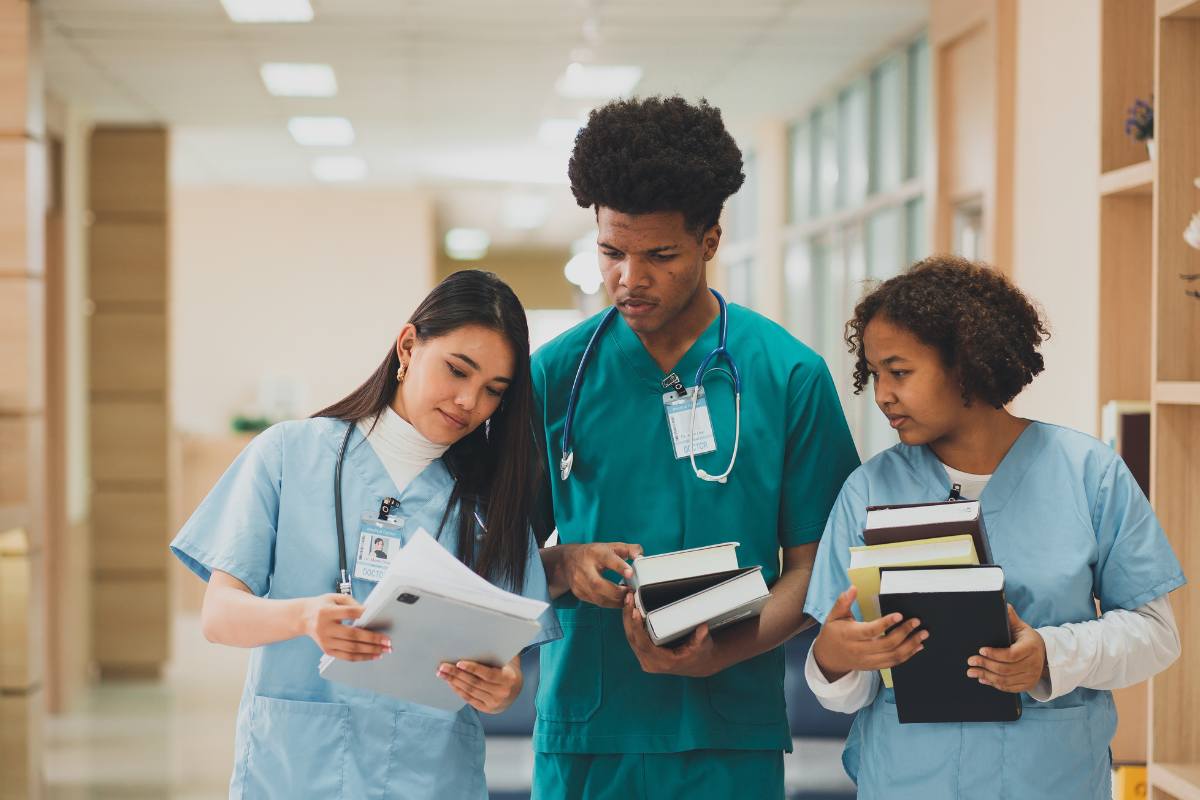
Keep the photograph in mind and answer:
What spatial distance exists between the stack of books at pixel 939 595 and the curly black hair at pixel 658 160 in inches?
19.3

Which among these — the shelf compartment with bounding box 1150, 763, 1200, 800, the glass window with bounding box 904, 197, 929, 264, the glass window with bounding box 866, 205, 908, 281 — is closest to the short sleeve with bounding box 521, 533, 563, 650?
the shelf compartment with bounding box 1150, 763, 1200, 800

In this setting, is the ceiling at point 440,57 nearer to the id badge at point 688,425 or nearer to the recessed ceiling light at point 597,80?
the recessed ceiling light at point 597,80

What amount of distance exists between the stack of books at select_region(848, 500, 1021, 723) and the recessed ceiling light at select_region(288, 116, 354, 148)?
6503mm

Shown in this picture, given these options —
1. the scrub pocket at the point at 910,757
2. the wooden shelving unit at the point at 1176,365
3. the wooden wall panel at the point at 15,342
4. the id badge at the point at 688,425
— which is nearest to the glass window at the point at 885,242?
the wooden wall panel at the point at 15,342

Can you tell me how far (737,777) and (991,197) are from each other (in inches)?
123

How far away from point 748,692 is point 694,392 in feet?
1.43

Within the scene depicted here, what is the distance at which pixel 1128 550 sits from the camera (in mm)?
1594

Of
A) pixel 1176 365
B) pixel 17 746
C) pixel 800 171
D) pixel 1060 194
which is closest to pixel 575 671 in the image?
pixel 1176 365

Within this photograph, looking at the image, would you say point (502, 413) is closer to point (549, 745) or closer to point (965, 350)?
point (549, 745)

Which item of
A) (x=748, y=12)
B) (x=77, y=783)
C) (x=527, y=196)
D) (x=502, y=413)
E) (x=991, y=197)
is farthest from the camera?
(x=527, y=196)

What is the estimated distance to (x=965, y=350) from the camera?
5.34 ft

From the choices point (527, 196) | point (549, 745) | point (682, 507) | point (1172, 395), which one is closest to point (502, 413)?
point (682, 507)

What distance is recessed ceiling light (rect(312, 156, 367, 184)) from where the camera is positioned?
358 inches

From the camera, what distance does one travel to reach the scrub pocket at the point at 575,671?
5.97ft
